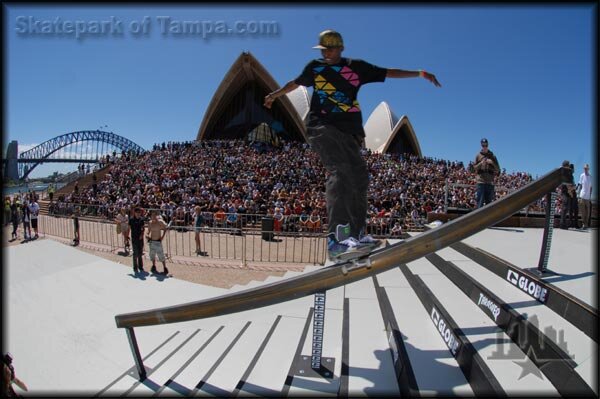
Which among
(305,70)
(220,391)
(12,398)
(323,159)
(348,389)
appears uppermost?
(305,70)

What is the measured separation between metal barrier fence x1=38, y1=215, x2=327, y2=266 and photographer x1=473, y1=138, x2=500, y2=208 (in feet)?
12.6

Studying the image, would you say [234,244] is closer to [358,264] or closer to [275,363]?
[275,363]

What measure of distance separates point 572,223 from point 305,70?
7.29m

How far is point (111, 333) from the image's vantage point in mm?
3539

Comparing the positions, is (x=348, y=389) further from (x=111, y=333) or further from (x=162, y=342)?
(x=111, y=333)

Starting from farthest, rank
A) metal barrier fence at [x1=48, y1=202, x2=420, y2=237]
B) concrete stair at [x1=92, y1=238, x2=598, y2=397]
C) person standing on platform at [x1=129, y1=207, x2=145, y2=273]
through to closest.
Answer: metal barrier fence at [x1=48, y1=202, x2=420, y2=237], person standing on platform at [x1=129, y1=207, x2=145, y2=273], concrete stair at [x1=92, y1=238, x2=598, y2=397]

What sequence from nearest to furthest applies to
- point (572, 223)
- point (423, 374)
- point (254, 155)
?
point (423, 374) → point (572, 223) → point (254, 155)

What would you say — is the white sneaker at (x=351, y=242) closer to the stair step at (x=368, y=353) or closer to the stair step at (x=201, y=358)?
the stair step at (x=368, y=353)

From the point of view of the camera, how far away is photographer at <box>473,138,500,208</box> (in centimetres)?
614

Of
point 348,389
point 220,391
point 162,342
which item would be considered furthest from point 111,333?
point 348,389

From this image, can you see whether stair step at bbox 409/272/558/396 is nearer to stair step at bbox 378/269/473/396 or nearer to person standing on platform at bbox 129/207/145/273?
stair step at bbox 378/269/473/396

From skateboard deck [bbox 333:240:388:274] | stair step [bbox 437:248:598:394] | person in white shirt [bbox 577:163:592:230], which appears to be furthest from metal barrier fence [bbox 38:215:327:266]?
person in white shirt [bbox 577:163:592:230]

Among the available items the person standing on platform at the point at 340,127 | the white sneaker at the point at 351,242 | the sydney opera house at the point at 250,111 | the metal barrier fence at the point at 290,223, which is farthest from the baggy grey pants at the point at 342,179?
the sydney opera house at the point at 250,111

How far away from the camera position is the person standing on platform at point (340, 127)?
2299mm
